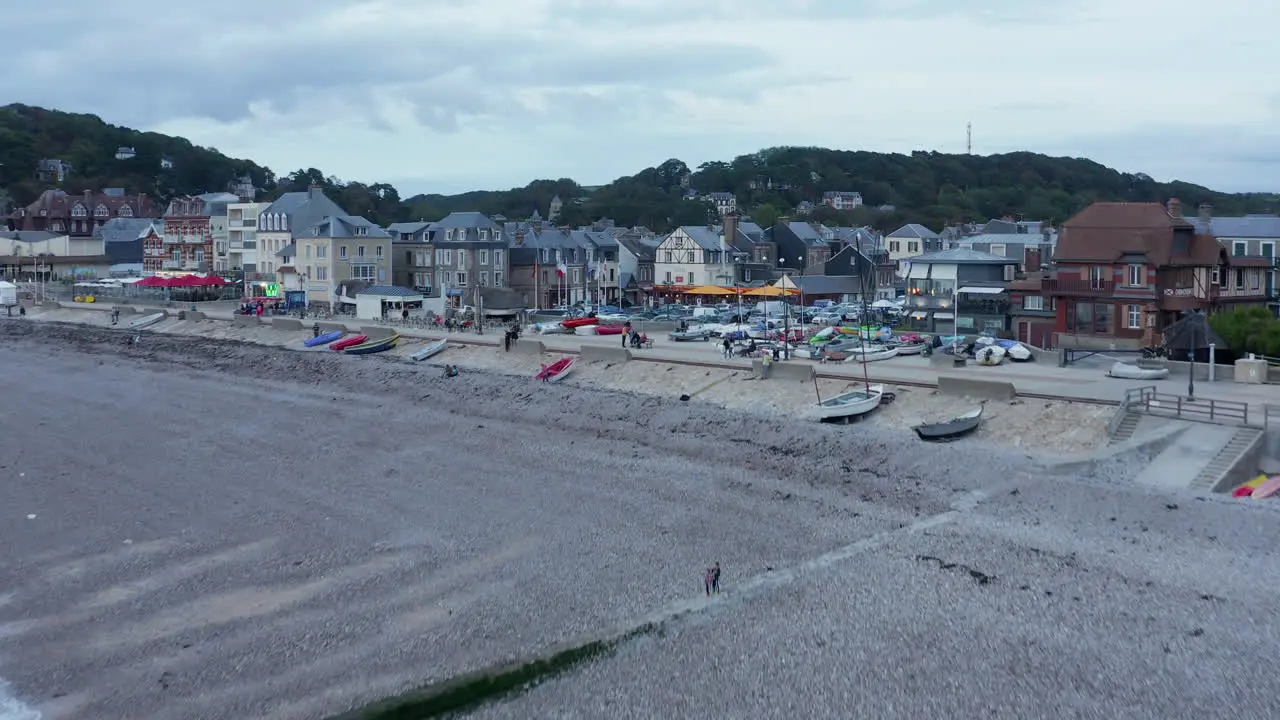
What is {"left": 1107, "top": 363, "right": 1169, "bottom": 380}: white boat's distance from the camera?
1362 inches

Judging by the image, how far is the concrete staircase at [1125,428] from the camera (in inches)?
1100

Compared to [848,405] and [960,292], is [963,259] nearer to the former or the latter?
[960,292]

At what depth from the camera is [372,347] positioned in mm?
51688

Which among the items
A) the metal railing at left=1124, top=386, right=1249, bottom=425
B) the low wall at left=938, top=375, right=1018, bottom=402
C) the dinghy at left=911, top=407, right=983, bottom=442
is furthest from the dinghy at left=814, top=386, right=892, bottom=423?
the metal railing at left=1124, top=386, right=1249, bottom=425

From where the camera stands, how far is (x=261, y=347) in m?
55.6

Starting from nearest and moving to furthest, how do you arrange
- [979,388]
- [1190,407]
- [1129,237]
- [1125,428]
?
1. [1125,428]
2. [1190,407]
3. [979,388]
4. [1129,237]

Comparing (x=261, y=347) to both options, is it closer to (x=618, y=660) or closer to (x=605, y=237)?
(x=605, y=237)

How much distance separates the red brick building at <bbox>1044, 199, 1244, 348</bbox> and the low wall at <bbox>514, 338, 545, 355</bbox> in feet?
64.2

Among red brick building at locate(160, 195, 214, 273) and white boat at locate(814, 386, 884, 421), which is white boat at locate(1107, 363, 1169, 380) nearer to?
white boat at locate(814, 386, 884, 421)

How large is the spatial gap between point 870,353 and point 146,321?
44376 mm

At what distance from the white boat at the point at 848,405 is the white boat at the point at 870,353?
27.0ft

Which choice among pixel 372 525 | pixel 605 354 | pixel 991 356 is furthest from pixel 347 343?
pixel 372 525

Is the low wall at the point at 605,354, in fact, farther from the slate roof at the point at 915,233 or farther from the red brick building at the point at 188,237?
the red brick building at the point at 188,237

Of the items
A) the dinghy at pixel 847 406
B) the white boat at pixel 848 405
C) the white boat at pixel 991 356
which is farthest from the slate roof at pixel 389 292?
the dinghy at pixel 847 406
